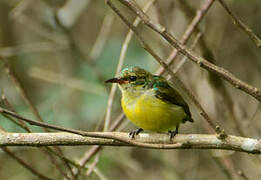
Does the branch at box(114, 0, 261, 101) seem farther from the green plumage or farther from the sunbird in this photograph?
the green plumage

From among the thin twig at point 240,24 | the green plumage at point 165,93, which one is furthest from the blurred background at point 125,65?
the thin twig at point 240,24

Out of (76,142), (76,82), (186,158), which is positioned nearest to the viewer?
(76,142)

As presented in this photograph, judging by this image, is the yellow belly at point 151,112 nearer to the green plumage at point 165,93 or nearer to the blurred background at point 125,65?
the green plumage at point 165,93

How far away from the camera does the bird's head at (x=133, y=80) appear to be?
362 centimetres

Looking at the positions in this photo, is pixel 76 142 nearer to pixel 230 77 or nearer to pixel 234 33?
pixel 230 77

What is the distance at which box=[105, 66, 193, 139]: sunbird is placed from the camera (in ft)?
10.8

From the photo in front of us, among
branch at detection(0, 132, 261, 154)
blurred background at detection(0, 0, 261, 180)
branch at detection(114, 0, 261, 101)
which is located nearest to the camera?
branch at detection(114, 0, 261, 101)

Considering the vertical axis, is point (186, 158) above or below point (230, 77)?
above

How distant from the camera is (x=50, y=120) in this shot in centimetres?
478

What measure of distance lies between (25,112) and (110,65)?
1.57 m

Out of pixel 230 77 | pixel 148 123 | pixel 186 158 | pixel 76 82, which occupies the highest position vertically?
pixel 76 82

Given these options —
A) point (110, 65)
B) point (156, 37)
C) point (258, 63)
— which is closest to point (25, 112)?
point (110, 65)

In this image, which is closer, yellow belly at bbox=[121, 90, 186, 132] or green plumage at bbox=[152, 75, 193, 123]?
yellow belly at bbox=[121, 90, 186, 132]

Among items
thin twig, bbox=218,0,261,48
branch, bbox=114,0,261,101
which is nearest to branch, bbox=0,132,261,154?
branch, bbox=114,0,261,101
